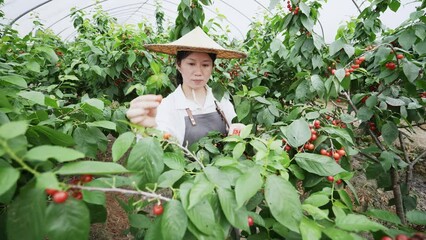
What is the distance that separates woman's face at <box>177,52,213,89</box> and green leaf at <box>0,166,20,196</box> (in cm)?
135

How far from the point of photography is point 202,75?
5.70 feet

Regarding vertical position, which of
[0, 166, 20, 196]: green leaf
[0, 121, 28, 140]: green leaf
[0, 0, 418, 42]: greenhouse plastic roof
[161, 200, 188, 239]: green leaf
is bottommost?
[161, 200, 188, 239]: green leaf

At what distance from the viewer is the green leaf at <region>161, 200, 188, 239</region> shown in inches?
21.5

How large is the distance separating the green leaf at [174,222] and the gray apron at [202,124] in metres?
1.13

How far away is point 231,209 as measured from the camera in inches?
23.2

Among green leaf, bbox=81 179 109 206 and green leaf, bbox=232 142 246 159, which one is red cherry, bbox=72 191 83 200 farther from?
green leaf, bbox=232 142 246 159

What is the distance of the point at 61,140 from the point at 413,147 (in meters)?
4.63

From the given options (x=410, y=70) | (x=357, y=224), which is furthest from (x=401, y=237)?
(x=410, y=70)

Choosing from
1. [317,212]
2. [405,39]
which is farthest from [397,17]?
[317,212]

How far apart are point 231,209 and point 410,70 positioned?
127cm

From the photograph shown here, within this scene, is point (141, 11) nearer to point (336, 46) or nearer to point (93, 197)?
point (336, 46)

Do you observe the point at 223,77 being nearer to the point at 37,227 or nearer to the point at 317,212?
the point at 317,212

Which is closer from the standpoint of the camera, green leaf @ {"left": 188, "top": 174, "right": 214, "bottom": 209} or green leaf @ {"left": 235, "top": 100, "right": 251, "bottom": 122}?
green leaf @ {"left": 188, "top": 174, "right": 214, "bottom": 209}

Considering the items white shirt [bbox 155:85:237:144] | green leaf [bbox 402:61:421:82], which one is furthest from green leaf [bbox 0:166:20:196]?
green leaf [bbox 402:61:421:82]
